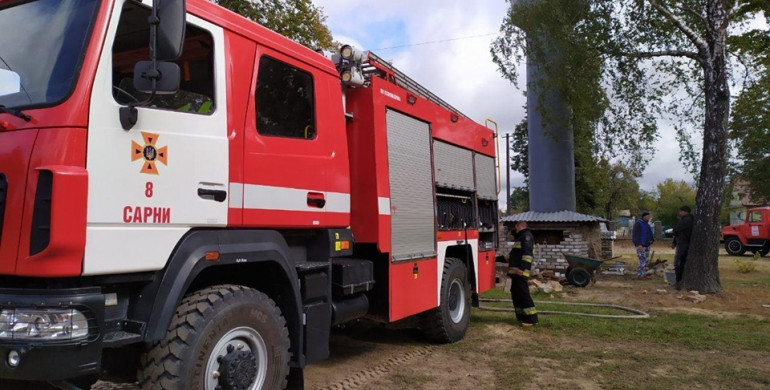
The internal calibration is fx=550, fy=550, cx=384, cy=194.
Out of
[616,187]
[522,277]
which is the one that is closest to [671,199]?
[616,187]

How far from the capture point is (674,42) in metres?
13.1

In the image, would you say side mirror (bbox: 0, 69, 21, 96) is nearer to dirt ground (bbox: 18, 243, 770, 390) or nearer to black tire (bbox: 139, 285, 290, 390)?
black tire (bbox: 139, 285, 290, 390)

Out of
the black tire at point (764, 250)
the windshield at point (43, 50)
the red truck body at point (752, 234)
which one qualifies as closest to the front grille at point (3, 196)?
the windshield at point (43, 50)

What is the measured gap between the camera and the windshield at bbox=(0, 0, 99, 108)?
9.06 ft

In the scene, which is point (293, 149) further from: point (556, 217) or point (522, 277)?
point (556, 217)

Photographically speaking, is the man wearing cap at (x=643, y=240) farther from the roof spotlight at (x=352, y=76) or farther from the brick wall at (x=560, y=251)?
the roof spotlight at (x=352, y=76)

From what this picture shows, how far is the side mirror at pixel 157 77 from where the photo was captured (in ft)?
9.08

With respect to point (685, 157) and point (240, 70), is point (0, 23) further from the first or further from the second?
point (685, 157)

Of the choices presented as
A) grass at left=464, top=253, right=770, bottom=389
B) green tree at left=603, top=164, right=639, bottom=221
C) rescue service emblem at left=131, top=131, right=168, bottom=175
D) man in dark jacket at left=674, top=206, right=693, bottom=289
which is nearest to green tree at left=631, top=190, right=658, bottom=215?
green tree at left=603, top=164, right=639, bottom=221

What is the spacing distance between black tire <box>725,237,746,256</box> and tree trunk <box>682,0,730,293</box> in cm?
1533

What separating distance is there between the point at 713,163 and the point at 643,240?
378 centimetres

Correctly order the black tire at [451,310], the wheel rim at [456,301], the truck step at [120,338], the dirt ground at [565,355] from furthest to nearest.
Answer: the wheel rim at [456,301], the black tire at [451,310], the dirt ground at [565,355], the truck step at [120,338]

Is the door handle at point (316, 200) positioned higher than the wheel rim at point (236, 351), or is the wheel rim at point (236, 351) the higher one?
the door handle at point (316, 200)

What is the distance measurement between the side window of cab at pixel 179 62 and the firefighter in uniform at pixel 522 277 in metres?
5.52
